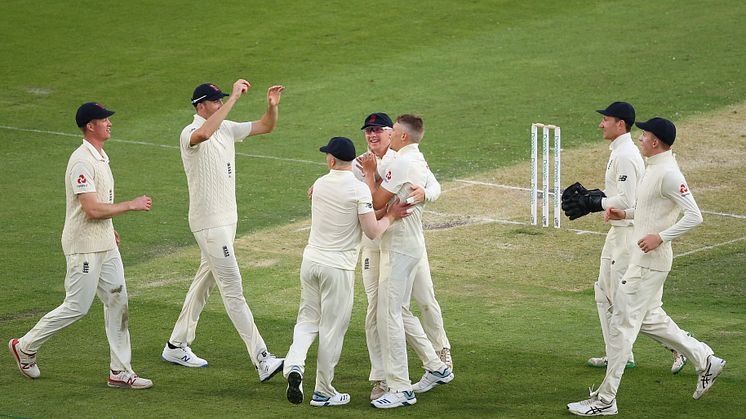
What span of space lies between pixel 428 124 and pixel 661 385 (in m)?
11.2

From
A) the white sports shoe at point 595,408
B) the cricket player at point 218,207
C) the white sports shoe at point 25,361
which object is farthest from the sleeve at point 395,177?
the white sports shoe at point 25,361

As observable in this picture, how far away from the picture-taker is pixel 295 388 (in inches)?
394

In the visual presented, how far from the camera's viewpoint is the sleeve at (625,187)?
35.5 ft

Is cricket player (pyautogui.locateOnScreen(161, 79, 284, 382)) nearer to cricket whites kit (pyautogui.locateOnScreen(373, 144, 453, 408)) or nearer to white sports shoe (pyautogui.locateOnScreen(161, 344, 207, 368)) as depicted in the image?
white sports shoe (pyautogui.locateOnScreen(161, 344, 207, 368))

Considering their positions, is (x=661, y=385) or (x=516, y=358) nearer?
(x=661, y=385)

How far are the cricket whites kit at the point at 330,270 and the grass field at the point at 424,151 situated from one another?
395 mm

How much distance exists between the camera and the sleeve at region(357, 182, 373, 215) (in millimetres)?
10148

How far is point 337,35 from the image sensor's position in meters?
26.6

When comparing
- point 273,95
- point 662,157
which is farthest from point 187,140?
point 662,157

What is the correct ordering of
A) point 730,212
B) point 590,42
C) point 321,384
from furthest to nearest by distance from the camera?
point 590,42 → point 730,212 → point 321,384

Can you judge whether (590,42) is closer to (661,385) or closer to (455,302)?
(455,302)

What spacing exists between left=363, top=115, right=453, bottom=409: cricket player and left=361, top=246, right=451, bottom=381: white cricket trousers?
0.03 meters

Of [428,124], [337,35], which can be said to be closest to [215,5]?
[337,35]

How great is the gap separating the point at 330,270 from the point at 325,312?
37cm
